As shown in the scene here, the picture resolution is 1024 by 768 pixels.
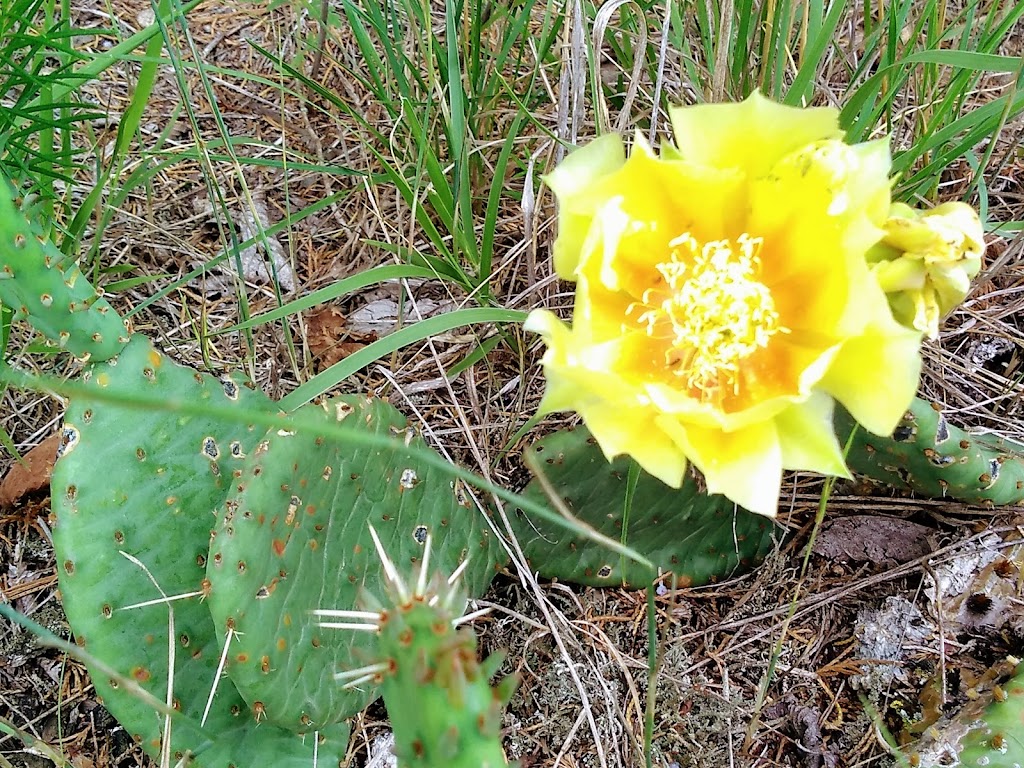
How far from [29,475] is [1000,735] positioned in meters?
1.44

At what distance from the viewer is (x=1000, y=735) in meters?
0.96

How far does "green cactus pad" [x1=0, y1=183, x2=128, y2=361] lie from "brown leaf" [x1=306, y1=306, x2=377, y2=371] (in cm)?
55

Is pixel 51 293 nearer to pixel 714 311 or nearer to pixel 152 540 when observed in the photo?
pixel 152 540

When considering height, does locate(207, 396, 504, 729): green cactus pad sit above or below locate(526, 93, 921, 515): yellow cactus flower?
below

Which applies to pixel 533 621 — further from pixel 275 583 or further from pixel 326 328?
pixel 326 328

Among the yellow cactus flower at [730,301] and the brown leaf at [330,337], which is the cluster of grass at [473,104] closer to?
the brown leaf at [330,337]

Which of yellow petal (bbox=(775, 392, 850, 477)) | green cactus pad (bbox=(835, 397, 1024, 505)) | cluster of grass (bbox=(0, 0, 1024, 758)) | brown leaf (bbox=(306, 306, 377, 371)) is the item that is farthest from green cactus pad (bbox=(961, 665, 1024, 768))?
brown leaf (bbox=(306, 306, 377, 371))

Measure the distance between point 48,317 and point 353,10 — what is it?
2.40 feet

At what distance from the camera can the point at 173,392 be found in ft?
3.32

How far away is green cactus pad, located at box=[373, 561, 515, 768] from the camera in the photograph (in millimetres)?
533

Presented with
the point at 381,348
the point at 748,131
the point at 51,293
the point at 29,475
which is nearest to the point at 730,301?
the point at 748,131

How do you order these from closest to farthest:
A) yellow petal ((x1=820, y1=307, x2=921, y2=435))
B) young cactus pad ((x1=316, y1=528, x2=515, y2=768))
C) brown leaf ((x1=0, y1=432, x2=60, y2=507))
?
young cactus pad ((x1=316, y1=528, x2=515, y2=768))
yellow petal ((x1=820, y1=307, x2=921, y2=435))
brown leaf ((x1=0, y1=432, x2=60, y2=507))

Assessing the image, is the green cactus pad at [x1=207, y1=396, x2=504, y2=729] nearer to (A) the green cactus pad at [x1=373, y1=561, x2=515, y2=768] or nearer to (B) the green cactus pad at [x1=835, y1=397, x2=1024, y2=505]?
(A) the green cactus pad at [x1=373, y1=561, x2=515, y2=768]

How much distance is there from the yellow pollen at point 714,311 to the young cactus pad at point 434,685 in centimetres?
39
